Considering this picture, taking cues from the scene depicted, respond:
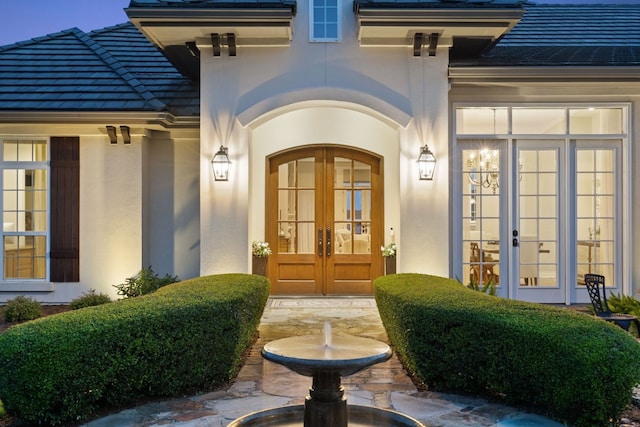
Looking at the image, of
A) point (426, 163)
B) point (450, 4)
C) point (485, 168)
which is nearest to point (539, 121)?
point (485, 168)

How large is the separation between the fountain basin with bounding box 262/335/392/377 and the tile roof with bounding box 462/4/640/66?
6488 millimetres

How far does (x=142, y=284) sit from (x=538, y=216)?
657 cm

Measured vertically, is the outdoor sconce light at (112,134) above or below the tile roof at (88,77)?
below

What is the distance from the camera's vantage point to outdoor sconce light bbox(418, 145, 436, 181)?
871 cm

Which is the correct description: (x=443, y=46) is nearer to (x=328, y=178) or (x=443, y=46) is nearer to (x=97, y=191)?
(x=328, y=178)

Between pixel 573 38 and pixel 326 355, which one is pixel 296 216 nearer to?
pixel 573 38

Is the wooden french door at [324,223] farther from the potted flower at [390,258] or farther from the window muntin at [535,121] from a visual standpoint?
the window muntin at [535,121]

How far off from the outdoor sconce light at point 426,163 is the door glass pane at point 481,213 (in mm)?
1060

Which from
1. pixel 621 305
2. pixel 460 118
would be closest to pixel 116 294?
pixel 460 118

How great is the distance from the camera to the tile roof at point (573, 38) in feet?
30.9

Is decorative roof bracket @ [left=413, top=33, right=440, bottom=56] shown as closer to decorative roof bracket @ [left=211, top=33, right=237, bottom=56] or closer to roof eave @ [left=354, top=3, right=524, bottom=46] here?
roof eave @ [left=354, top=3, right=524, bottom=46]

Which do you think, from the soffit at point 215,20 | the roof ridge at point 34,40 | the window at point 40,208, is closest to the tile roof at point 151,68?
the roof ridge at point 34,40

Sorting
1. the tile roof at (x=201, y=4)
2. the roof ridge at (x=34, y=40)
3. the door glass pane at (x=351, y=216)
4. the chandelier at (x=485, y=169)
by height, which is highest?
the roof ridge at (x=34, y=40)

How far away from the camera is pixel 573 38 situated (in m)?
11.2
